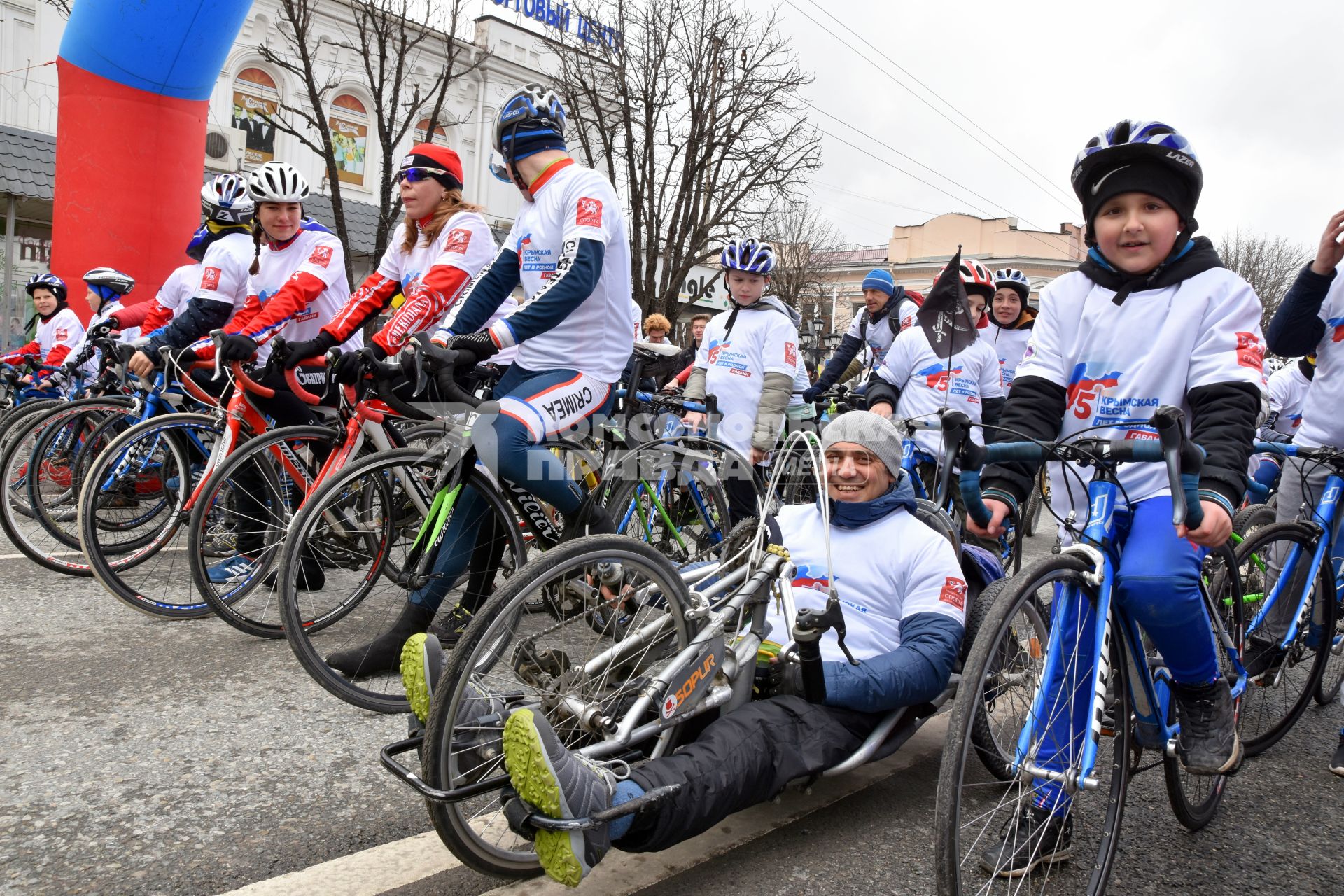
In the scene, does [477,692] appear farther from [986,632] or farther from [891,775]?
[891,775]

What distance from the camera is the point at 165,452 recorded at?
4930mm

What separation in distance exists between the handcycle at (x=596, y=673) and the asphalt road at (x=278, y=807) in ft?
1.00

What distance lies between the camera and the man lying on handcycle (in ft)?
6.83

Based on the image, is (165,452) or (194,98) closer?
(165,452)

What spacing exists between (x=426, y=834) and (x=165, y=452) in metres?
3.11

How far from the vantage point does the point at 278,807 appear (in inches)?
110

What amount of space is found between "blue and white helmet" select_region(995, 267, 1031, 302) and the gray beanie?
4969mm

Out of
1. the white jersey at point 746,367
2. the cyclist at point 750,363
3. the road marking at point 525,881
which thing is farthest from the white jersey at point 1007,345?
the road marking at point 525,881

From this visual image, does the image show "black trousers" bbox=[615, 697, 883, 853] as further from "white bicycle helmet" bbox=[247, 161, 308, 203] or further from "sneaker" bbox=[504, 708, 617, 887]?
"white bicycle helmet" bbox=[247, 161, 308, 203]

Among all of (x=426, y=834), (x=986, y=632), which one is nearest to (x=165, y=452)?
(x=426, y=834)

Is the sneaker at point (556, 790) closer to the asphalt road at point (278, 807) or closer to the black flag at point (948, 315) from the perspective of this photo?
the asphalt road at point (278, 807)

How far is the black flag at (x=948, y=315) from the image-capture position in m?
5.56

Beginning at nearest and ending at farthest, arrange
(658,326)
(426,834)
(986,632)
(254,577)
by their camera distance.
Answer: (986,632), (426,834), (254,577), (658,326)

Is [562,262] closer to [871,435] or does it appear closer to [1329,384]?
[871,435]
